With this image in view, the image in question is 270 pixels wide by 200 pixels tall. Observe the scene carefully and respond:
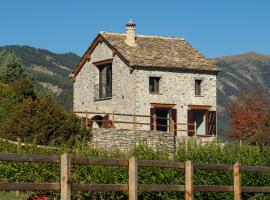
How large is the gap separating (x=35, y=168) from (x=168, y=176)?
734 cm

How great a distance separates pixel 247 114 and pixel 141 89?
2725cm

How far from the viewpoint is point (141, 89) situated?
172 ft

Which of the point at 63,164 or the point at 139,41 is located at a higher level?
the point at 139,41

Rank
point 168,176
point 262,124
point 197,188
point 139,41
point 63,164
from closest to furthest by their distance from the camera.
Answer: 1. point 63,164
2. point 197,188
3. point 168,176
4. point 139,41
5. point 262,124

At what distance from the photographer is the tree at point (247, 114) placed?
243 feet

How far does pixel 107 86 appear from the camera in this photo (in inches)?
2190

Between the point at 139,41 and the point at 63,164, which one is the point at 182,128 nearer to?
the point at 139,41

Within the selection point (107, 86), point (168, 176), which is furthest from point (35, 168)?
point (107, 86)

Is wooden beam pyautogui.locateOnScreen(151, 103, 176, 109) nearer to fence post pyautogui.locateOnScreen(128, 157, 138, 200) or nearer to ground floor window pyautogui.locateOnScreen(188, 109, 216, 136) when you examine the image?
ground floor window pyautogui.locateOnScreen(188, 109, 216, 136)

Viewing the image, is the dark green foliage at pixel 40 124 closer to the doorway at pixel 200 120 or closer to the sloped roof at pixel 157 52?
the sloped roof at pixel 157 52

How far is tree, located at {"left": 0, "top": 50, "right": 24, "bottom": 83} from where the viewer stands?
7784 centimetres

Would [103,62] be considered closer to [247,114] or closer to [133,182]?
[247,114]

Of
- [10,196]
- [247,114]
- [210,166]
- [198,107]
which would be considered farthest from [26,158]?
[247,114]

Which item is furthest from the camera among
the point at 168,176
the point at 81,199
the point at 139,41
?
the point at 139,41
